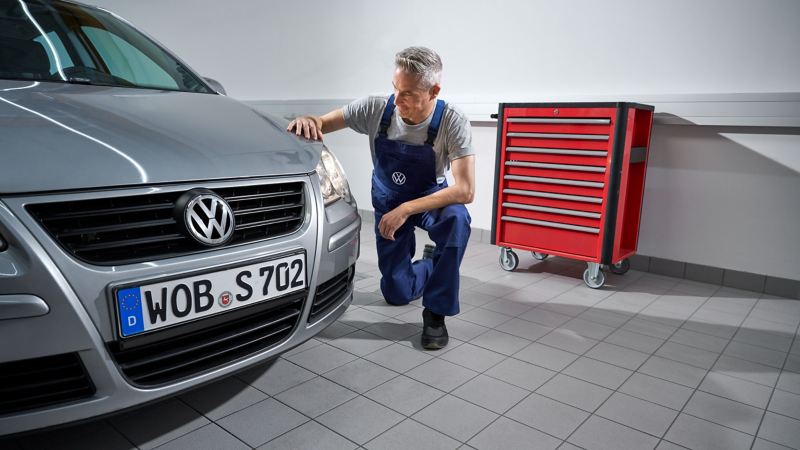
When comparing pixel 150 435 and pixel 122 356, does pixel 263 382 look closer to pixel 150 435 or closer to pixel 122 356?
pixel 150 435

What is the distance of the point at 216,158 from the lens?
4.03 feet

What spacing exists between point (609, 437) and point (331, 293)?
827 mm

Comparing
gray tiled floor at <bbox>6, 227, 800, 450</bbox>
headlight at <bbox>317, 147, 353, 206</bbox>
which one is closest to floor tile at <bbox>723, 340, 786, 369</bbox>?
gray tiled floor at <bbox>6, 227, 800, 450</bbox>

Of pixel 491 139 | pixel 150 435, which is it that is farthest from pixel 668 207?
pixel 150 435

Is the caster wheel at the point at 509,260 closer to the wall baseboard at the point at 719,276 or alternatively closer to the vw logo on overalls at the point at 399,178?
the wall baseboard at the point at 719,276

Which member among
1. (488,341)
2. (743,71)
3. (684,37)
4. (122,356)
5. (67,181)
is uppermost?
(684,37)

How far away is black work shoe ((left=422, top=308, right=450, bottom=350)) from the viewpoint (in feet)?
6.11

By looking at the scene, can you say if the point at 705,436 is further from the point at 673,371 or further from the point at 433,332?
the point at 433,332

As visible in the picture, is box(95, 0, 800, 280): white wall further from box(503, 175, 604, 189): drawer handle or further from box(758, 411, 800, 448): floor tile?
box(758, 411, 800, 448): floor tile

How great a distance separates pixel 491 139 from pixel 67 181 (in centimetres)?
293

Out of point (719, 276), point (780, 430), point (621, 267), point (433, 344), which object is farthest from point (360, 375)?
point (719, 276)

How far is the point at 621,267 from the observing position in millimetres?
2959

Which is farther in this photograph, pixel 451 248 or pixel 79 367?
pixel 451 248

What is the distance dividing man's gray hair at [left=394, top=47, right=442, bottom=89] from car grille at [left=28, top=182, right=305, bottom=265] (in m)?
0.70
